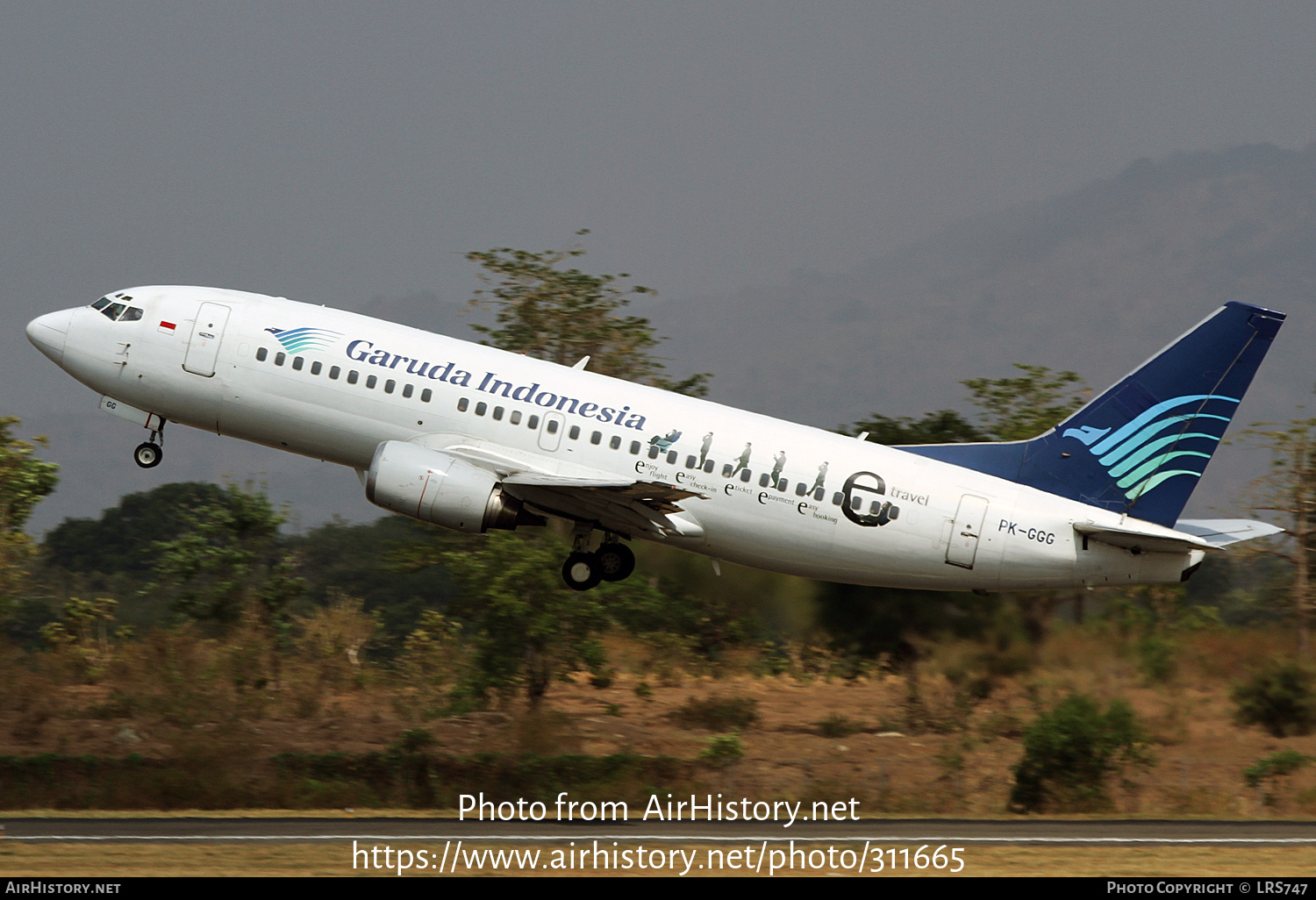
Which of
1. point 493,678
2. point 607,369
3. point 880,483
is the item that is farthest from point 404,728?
point 880,483

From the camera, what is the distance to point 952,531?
95.5 ft

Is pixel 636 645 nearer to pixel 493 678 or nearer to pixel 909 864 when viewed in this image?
pixel 493 678

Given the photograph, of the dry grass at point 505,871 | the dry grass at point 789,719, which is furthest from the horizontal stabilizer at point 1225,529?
the dry grass at point 789,719

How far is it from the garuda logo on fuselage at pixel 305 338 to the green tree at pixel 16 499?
24928mm

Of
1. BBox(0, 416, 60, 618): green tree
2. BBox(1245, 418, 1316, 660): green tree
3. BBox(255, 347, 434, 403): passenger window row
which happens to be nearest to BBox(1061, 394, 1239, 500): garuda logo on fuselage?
BBox(255, 347, 434, 403): passenger window row

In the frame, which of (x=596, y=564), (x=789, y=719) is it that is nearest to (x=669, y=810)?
(x=596, y=564)

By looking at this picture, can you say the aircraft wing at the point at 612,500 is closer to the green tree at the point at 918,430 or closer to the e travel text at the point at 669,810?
the e travel text at the point at 669,810

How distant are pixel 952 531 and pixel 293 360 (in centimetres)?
1454

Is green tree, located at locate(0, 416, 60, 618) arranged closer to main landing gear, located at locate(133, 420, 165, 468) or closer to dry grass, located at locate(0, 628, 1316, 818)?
dry grass, located at locate(0, 628, 1316, 818)

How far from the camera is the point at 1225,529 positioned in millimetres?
29516

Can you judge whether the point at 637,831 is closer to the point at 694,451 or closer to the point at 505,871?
the point at 505,871

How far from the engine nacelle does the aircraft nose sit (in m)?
8.46

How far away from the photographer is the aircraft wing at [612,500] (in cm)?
2720

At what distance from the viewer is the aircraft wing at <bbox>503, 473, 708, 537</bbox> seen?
27203 millimetres
